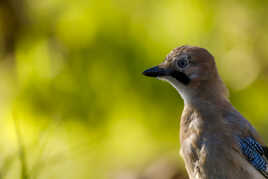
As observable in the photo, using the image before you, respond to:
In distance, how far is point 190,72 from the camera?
9.09 ft

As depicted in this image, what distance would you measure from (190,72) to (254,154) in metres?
0.51

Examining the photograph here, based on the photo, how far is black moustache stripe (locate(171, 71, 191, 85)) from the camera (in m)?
2.75

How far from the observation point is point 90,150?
4.27m

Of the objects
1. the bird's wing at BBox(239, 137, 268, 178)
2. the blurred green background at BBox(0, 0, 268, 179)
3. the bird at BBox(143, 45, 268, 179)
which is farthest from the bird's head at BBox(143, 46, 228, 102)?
the blurred green background at BBox(0, 0, 268, 179)

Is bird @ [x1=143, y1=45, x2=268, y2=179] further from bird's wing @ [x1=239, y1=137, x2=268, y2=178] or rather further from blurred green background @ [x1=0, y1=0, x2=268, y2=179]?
blurred green background @ [x1=0, y1=0, x2=268, y2=179]

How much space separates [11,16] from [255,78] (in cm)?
219

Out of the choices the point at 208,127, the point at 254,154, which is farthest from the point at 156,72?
the point at 254,154

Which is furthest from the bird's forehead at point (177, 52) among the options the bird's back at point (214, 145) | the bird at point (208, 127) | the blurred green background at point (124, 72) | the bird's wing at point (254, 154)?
the blurred green background at point (124, 72)

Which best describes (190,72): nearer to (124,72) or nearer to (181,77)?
(181,77)

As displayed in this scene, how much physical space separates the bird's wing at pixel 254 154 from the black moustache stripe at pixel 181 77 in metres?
0.39

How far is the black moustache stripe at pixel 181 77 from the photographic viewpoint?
2.75 m

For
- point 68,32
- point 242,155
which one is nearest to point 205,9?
point 68,32

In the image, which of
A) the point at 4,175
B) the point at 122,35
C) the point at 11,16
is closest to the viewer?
the point at 4,175

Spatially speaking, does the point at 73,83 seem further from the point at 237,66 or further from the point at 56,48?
the point at 237,66
